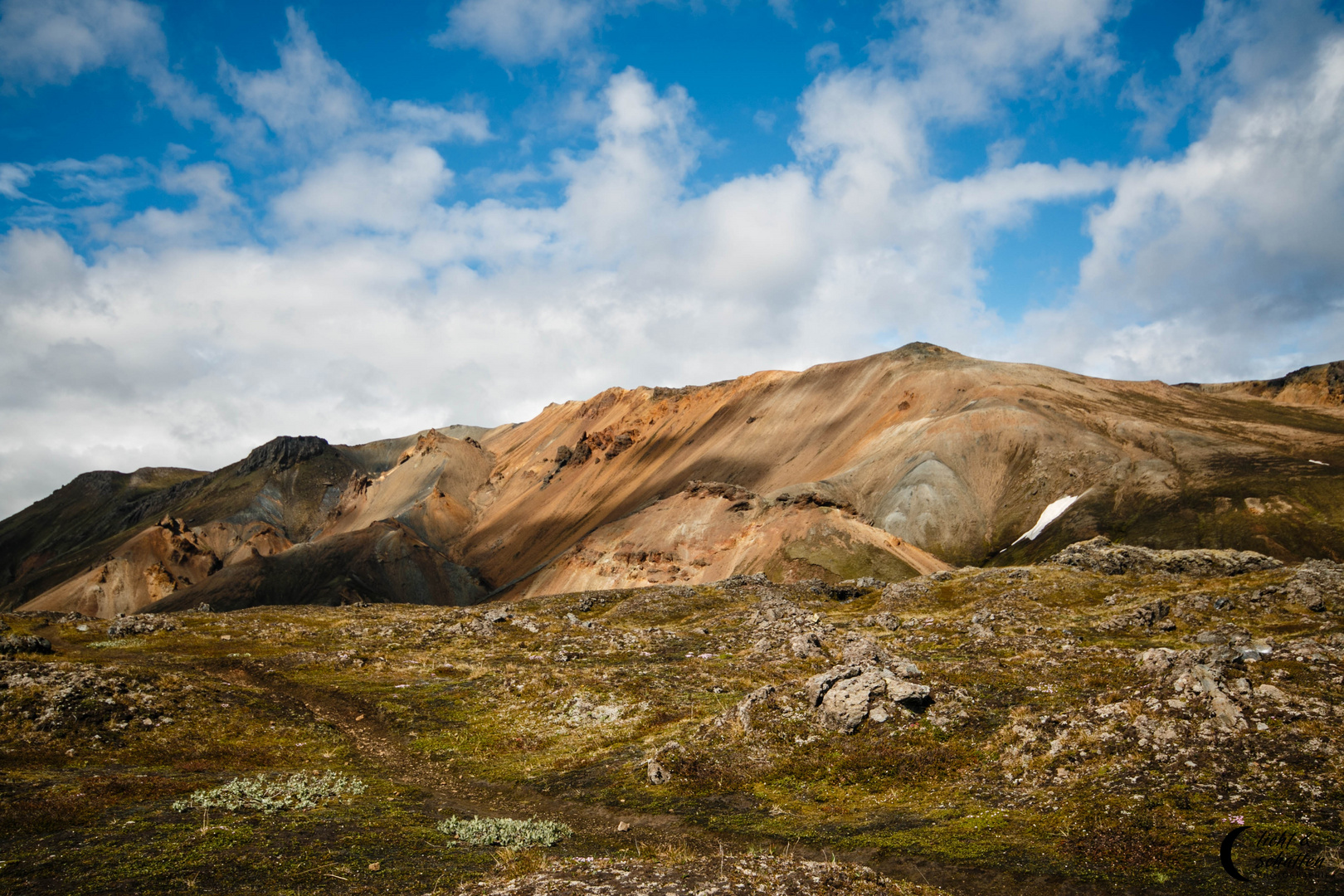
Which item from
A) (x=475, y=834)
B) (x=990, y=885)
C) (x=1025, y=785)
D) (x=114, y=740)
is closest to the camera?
(x=990, y=885)

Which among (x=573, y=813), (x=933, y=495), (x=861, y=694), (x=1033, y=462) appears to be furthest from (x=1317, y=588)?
(x=1033, y=462)

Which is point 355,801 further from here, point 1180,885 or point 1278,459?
point 1278,459

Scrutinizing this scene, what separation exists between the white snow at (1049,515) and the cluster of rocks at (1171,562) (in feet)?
194

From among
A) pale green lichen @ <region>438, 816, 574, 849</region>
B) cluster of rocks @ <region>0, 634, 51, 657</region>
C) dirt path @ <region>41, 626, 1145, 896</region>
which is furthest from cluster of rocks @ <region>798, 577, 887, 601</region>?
cluster of rocks @ <region>0, 634, 51, 657</region>

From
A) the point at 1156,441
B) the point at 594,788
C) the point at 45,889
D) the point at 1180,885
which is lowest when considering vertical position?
the point at 594,788

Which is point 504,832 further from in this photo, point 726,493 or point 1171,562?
point 726,493

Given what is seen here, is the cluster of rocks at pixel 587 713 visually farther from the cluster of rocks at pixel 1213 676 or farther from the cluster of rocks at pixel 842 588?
the cluster of rocks at pixel 842 588

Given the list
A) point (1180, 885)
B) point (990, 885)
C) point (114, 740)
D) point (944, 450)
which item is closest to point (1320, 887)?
point (1180, 885)

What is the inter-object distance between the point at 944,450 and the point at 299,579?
16401 cm

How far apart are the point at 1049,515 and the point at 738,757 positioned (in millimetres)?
134263

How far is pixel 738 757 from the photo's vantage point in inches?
1065

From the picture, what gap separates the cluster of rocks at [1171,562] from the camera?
222 ft

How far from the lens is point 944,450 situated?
154125 mm

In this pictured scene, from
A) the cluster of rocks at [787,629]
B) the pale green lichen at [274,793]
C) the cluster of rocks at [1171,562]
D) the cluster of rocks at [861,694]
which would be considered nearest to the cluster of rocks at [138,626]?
the pale green lichen at [274,793]
